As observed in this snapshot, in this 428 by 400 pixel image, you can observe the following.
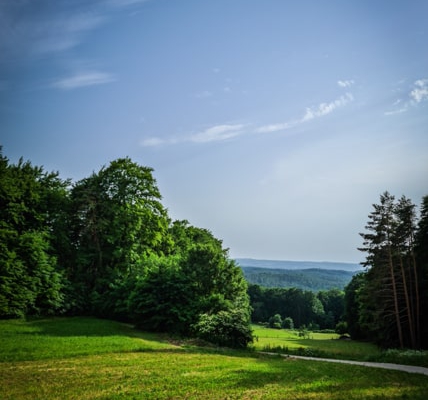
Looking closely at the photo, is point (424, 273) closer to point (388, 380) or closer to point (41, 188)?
point (388, 380)

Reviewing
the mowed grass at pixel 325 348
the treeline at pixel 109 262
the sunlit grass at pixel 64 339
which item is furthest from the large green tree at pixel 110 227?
the mowed grass at pixel 325 348

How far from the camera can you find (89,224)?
137 ft

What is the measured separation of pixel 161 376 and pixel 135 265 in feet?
82.4

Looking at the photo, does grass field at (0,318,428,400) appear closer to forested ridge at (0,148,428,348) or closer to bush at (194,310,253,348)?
bush at (194,310,253,348)

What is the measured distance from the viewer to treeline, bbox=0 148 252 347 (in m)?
32.1

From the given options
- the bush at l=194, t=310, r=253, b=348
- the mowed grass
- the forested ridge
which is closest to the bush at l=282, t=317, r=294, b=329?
the mowed grass

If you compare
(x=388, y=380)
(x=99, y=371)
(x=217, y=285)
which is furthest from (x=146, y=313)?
(x=388, y=380)

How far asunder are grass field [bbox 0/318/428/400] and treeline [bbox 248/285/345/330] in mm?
91795

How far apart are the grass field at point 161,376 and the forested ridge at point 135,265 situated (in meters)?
8.63

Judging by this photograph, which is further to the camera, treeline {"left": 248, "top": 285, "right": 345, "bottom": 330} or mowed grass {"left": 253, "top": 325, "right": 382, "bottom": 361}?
treeline {"left": 248, "top": 285, "right": 345, "bottom": 330}

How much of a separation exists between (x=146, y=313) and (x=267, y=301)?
317 ft

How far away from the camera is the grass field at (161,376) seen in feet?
40.7

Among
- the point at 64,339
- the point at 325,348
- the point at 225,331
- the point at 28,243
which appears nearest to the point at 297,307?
the point at 325,348

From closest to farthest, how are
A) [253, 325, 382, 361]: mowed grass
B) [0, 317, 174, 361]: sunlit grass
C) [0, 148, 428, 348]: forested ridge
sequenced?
[0, 317, 174, 361]: sunlit grass < [253, 325, 382, 361]: mowed grass < [0, 148, 428, 348]: forested ridge
